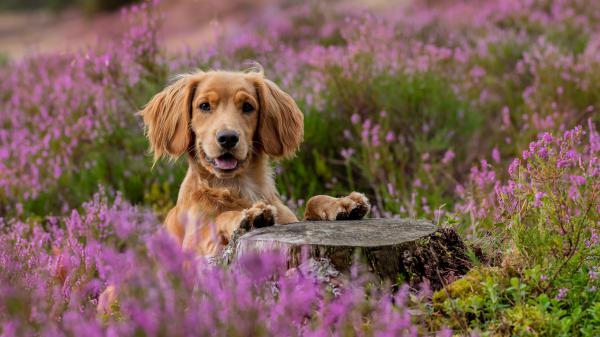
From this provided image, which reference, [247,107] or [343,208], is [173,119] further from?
[343,208]

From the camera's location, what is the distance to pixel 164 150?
417cm

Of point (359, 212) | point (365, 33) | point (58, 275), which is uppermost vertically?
point (365, 33)

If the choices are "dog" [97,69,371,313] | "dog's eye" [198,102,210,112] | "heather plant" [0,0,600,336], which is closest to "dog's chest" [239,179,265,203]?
"dog" [97,69,371,313]

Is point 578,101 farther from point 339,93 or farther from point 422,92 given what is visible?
point 339,93

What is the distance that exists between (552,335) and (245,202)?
1.69 metres

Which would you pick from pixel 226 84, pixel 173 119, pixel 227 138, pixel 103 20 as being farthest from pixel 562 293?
pixel 103 20

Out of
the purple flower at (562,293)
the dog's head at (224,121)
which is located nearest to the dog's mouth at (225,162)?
the dog's head at (224,121)

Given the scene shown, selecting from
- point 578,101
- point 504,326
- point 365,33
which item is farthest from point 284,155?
point 578,101

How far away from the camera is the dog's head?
3764mm

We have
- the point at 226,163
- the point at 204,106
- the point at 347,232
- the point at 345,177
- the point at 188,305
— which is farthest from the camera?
the point at 345,177

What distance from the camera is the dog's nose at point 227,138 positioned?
12.0 ft

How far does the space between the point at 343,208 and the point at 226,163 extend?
0.63m

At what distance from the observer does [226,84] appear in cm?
397

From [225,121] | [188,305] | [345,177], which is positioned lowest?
[345,177]
